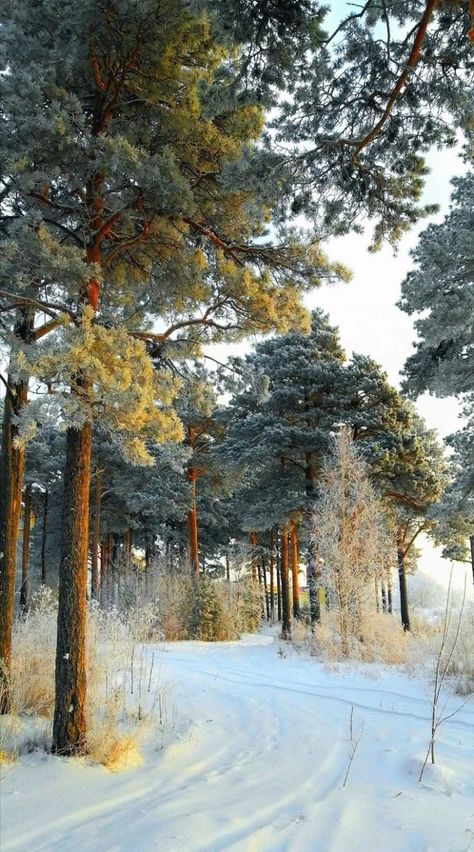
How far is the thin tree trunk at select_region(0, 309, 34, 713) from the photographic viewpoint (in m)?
5.95

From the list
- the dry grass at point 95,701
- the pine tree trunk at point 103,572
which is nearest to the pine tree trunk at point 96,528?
the pine tree trunk at point 103,572

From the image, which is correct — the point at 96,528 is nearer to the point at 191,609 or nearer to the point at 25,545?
the point at 25,545

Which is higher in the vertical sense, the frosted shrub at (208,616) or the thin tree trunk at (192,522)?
the thin tree trunk at (192,522)

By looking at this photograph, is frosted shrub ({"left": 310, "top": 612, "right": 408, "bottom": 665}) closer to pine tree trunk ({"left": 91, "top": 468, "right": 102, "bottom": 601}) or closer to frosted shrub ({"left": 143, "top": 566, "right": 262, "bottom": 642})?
frosted shrub ({"left": 143, "top": 566, "right": 262, "bottom": 642})

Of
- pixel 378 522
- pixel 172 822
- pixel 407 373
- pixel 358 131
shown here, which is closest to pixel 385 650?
pixel 378 522

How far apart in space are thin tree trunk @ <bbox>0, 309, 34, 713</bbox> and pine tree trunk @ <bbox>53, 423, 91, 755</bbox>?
1.39m

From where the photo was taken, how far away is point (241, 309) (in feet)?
21.0

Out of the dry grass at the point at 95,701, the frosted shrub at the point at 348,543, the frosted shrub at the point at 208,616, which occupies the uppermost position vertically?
the frosted shrub at the point at 348,543

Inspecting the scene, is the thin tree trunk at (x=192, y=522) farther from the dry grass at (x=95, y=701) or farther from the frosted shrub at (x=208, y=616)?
the dry grass at (x=95, y=701)

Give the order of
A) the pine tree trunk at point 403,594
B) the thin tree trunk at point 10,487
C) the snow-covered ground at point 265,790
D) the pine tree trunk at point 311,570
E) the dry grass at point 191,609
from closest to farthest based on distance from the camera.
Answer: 1. the snow-covered ground at point 265,790
2. the thin tree trunk at point 10,487
3. the pine tree trunk at point 311,570
4. the dry grass at point 191,609
5. the pine tree trunk at point 403,594

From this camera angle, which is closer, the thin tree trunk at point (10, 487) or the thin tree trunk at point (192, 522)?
the thin tree trunk at point (10, 487)

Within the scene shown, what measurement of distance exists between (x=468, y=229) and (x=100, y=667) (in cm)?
733

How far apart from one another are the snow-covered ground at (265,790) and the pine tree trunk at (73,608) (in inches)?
11.0

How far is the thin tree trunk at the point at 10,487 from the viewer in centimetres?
595
